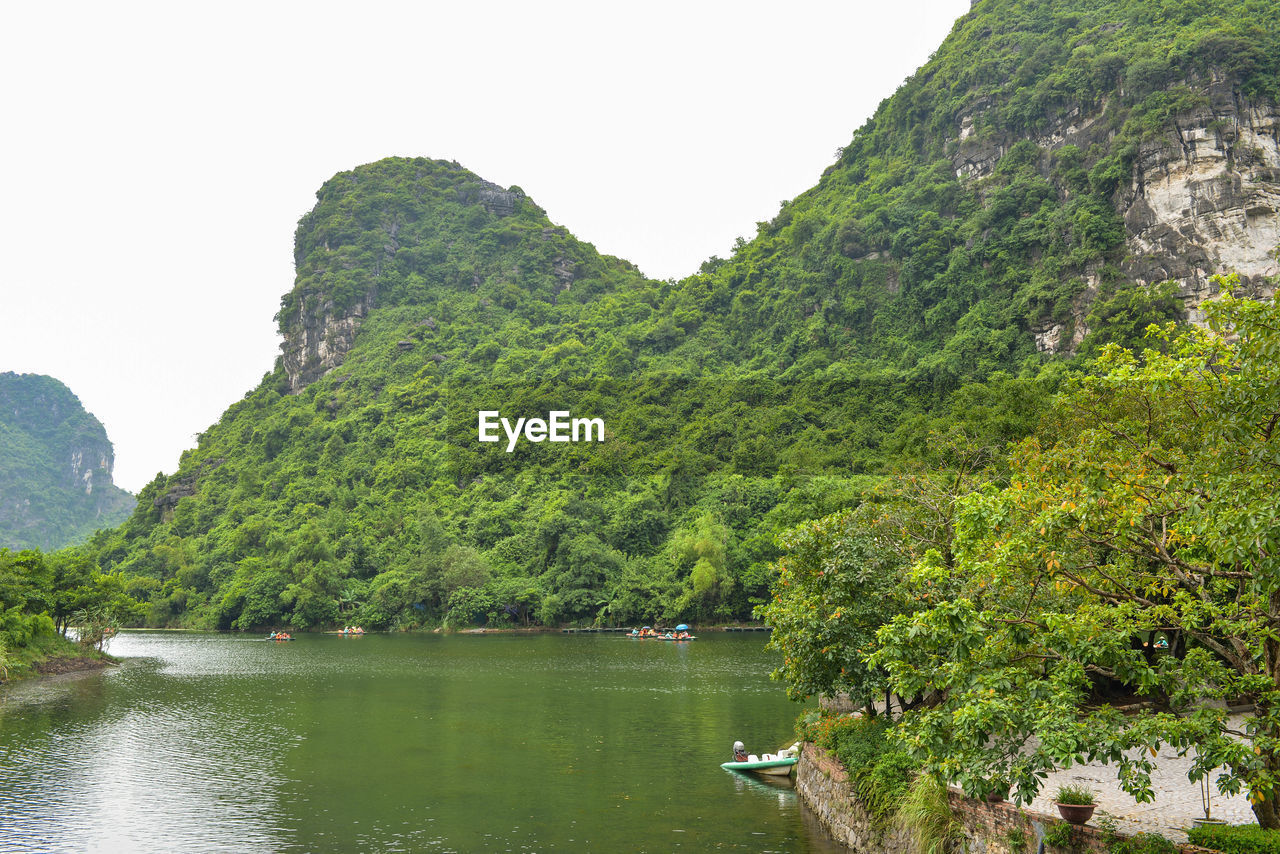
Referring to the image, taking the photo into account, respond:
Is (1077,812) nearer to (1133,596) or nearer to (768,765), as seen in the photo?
(1133,596)

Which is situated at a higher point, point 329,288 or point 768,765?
point 329,288

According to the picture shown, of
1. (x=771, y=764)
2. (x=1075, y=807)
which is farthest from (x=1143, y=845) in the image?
(x=771, y=764)

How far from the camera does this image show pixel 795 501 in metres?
71.1

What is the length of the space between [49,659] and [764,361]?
8074cm

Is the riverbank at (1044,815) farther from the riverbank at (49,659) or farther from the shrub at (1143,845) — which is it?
the riverbank at (49,659)

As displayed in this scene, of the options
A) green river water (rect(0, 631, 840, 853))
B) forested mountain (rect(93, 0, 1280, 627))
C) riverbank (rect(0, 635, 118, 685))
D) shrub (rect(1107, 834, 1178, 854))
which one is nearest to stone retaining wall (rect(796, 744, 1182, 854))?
shrub (rect(1107, 834, 1178, 854))

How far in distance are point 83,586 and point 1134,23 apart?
113m

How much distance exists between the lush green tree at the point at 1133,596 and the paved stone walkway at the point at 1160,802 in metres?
1.89

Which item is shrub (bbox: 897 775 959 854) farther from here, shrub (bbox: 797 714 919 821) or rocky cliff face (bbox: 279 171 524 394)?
rocky cliff face (bbox: 279 171 524 394)

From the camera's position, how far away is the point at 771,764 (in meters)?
22.4

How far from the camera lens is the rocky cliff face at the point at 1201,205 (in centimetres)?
6781

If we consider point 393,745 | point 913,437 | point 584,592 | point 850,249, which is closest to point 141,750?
point 393,745

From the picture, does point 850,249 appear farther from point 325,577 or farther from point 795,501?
point 325,577

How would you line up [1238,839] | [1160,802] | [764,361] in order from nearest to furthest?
[1238,839] → [1160,802] → [764,361]
